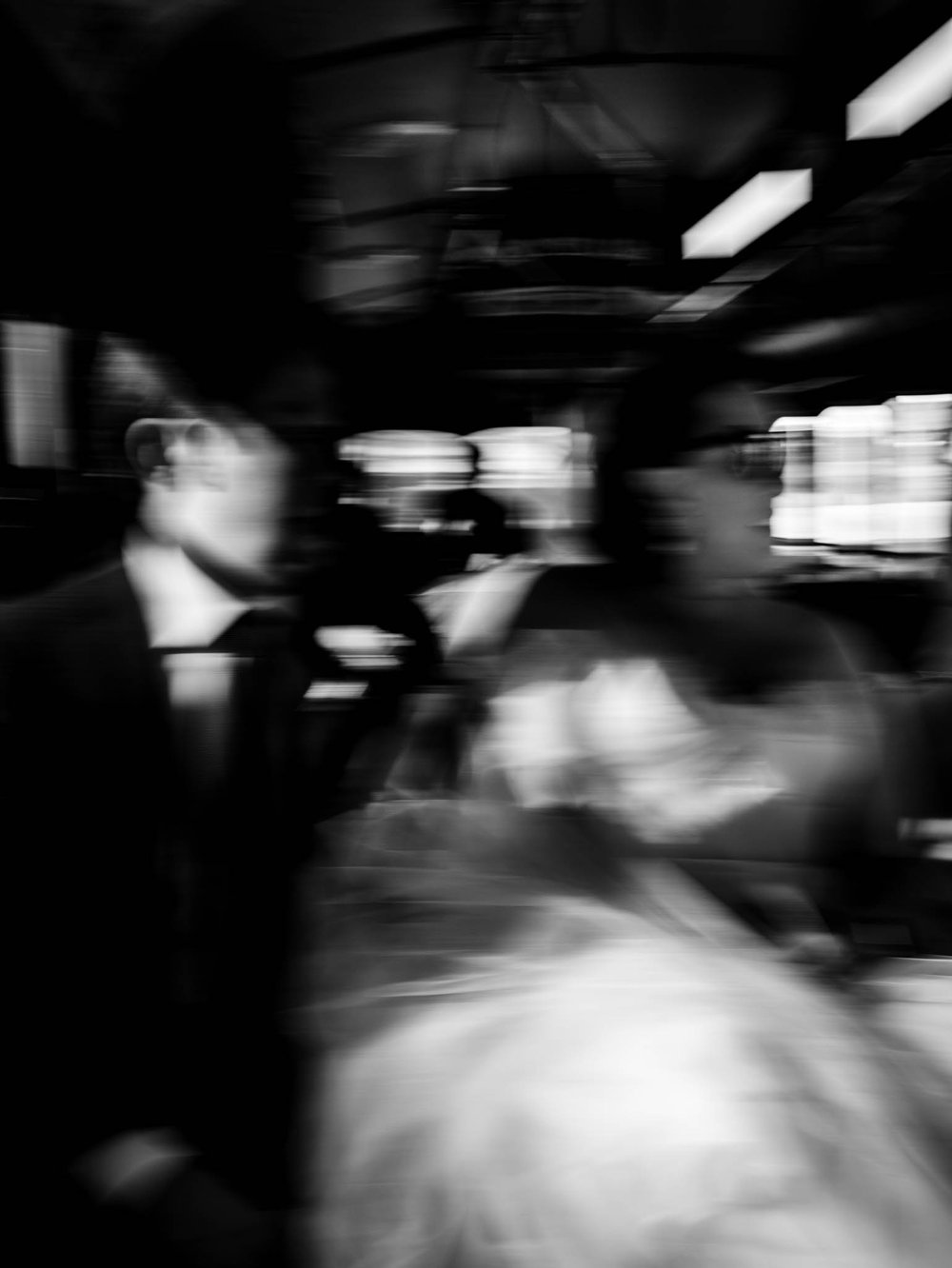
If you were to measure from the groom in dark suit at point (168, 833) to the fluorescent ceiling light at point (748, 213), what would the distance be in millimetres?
473

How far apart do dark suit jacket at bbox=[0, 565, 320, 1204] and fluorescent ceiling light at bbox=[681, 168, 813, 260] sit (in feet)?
2.61

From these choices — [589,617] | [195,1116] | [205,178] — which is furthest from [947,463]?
[195,1116]

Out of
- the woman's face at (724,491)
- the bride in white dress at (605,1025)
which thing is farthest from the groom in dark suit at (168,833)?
the woman's face at (724,491)

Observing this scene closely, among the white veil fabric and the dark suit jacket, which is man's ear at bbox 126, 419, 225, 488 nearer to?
the dark suit jacket

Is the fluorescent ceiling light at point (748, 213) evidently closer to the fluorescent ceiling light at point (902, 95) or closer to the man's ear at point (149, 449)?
the fluorescent ceiling light at point (902, 95)

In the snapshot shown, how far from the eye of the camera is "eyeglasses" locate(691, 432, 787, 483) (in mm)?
998

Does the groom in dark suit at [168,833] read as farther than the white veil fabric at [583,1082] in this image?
Yes

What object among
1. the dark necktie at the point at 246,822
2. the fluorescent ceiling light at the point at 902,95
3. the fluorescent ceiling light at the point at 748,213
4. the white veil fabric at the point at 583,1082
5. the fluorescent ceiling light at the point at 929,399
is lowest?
the white veil fabric at the point at 583,1082

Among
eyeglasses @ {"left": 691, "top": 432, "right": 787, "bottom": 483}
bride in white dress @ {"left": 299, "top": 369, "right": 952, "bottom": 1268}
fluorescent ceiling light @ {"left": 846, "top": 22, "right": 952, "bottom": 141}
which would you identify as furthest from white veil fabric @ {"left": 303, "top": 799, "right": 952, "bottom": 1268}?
fluorescent ceiling light @ {"left": 846, "top": 22, "right": 952, "bottom": 141}

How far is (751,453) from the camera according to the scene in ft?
3.33

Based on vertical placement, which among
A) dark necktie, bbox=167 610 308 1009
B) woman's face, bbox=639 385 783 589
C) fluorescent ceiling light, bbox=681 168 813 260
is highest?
fluorescent ceiling light, bbox=681 168 813 260

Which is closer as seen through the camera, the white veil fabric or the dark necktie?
the white veil fabric

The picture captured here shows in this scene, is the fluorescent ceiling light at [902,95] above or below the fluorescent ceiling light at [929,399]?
above

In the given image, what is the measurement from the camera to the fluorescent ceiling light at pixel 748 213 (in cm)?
100
